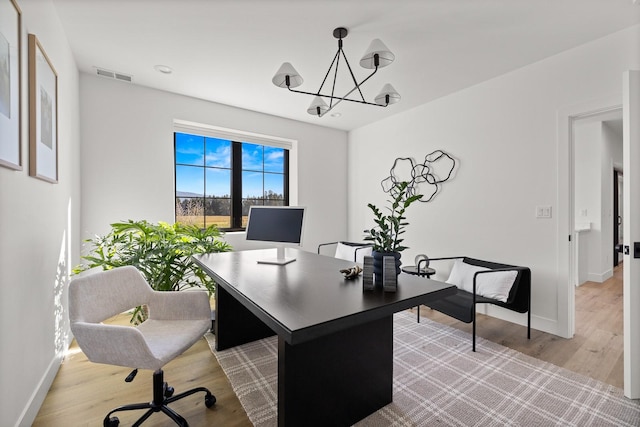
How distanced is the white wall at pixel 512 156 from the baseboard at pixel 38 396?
11.7 ft

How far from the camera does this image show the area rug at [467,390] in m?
1.59

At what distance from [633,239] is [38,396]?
3.53 metres

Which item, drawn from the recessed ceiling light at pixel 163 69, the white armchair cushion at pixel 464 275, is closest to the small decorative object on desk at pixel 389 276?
the white armchair cushion at pixel 464 275

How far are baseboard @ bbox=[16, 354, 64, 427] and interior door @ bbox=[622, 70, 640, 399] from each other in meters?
3.29

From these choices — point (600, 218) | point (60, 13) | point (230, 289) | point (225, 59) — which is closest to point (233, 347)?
point (230, 289)

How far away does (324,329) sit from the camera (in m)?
0.98

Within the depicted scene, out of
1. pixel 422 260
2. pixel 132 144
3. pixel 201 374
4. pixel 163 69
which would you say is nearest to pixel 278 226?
pixel 201 374

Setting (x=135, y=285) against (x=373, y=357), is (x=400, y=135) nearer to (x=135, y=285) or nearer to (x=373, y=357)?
(x=373, y=357)

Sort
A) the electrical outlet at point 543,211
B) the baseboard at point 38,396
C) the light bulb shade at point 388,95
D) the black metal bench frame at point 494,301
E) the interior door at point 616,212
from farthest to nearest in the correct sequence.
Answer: the interior door at point 616,212 < the electrical outlet at point 543,211 < the black metal bench frame at point 494,301 < the light bulb shade at point 388,95 < the baseboard at point 38,396

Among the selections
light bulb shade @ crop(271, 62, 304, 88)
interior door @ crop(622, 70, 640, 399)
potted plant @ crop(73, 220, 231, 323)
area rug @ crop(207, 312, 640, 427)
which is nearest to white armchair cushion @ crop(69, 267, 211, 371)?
area rug @ crop(207, 312, 640, 427)

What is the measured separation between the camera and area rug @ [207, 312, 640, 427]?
159 cm

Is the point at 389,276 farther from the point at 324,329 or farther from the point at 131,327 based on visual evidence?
the point at 131,327

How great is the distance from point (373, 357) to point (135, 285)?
1.48 m

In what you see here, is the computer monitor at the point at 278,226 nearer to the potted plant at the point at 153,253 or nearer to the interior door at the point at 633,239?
the potted plant at the point at 153,253
